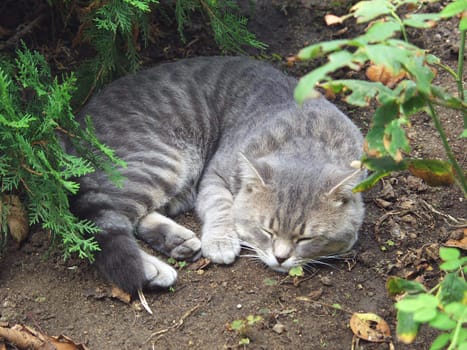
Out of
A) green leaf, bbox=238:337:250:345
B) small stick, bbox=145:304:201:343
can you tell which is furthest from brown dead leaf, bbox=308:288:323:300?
small stick, bbox=145:304:201:343

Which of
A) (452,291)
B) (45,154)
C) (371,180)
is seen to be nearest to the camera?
(452,291)

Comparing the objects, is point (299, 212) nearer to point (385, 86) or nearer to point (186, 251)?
point (186, 251)

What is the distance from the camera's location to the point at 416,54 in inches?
76.2

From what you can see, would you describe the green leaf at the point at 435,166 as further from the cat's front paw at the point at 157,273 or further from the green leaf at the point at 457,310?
the cat's front paw at the point at 157,273

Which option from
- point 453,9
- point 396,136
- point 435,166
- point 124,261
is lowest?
point 124,261

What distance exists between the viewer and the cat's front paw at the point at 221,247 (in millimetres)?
3406

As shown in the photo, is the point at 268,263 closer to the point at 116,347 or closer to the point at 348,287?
the point at 348,287

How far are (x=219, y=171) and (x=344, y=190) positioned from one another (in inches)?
37.9

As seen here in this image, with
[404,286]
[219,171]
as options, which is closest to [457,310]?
[404,286]

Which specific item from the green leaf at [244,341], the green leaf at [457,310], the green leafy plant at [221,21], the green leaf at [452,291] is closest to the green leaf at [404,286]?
the green leaf at [452,291]

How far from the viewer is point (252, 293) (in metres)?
3.16

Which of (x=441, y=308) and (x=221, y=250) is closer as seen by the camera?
(x=441, y=308)

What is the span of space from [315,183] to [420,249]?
0.67 meters

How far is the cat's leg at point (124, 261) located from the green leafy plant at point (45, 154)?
0.22 ft
